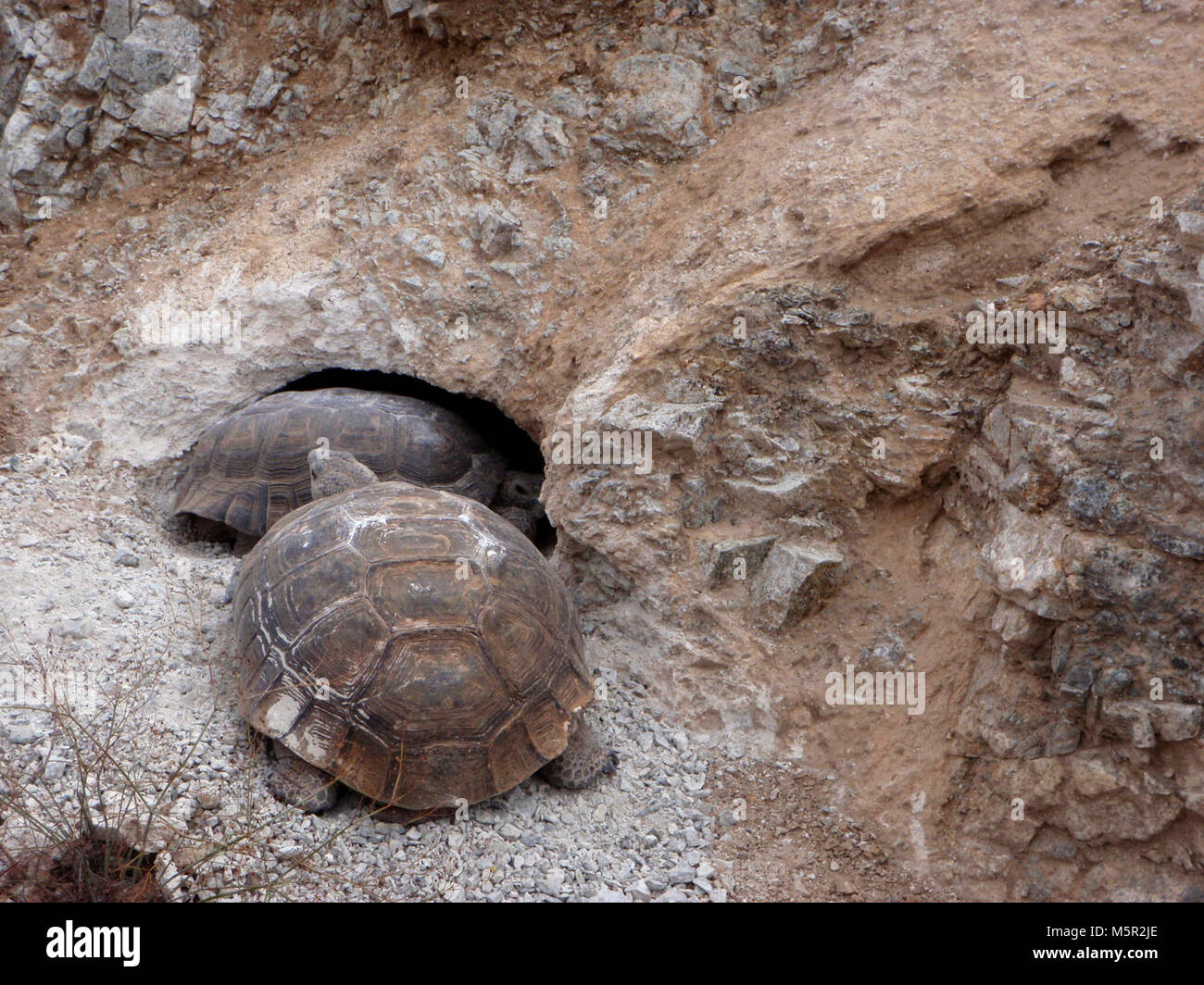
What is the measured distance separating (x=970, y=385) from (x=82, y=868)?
4.63 meters

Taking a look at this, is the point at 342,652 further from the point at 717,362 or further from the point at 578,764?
the point at 717,362

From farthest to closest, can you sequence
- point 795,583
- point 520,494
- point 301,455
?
point 520,494 < point 301,455 < point 795,583

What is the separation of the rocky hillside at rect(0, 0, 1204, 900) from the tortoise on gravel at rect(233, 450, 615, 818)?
11.3 inches

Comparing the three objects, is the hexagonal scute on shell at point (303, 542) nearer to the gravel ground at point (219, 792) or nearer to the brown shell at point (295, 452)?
the gravel ground at point (219, 792)

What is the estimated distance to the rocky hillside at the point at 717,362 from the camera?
4.21m

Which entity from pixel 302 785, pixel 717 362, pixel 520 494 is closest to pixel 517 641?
pixel 302 785

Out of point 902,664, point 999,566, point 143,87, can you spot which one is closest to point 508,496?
point 902,664

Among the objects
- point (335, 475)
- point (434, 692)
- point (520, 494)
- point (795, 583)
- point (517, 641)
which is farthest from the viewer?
point (520, 494)

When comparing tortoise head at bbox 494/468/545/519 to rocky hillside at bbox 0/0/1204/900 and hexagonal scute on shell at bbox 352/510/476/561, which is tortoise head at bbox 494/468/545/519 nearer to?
rocky hillside at bbox 0/0/1204/900

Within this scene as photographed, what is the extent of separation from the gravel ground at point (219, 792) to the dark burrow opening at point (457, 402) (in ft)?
8.42

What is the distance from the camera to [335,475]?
593 centimetres

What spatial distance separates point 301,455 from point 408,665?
283 centimetres

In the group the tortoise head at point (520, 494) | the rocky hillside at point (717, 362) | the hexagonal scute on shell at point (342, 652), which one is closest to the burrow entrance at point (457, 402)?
the rocky hillside at point (717, 362)

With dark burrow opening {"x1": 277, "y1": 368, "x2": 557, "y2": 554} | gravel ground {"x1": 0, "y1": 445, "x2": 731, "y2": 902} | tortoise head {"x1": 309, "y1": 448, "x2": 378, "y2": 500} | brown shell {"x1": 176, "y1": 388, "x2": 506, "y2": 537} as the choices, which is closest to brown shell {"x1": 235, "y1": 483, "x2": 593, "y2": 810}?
gravel ground {"x1": 0, "y1": 445, "x2": 731, "y2": 902}
